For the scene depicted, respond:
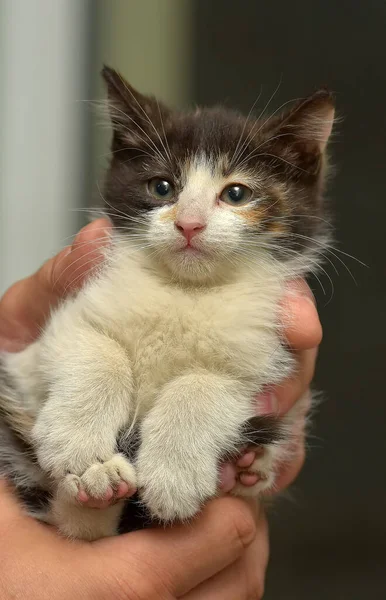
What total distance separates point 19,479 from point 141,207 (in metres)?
0.57

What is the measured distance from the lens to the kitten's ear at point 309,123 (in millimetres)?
1142

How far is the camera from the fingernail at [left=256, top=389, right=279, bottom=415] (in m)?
1.09

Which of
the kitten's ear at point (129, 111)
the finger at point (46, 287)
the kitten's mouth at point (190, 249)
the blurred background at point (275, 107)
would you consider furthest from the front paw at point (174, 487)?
the blurred background at point (275, 107)

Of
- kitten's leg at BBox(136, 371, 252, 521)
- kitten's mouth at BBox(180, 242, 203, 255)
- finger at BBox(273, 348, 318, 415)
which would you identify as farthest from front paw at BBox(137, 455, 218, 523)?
kitten's mouth at BBox(180, 242, 203, 255)

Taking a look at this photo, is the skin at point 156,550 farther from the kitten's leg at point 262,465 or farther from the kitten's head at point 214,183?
the kitten's head at point 214,183

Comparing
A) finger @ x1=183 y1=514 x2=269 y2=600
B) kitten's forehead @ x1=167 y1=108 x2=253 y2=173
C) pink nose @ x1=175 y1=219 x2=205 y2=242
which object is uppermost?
kitten's forehead @ x1=167 y1=108 x2=253 y2=173

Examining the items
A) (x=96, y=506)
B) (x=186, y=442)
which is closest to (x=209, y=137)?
(x=186, y=442)

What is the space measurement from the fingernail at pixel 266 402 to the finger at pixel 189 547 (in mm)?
178

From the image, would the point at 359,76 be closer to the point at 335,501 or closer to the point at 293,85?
the point at 293,85

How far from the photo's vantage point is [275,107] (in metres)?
1.97

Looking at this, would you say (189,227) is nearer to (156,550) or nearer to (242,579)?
(156,550)

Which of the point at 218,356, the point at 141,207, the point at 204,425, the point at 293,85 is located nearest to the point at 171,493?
the point at 204,425

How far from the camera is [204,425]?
96cm

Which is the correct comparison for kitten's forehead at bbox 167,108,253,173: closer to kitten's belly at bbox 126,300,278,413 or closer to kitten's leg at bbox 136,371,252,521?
kitten's belly at bbox 126,300,278,413
